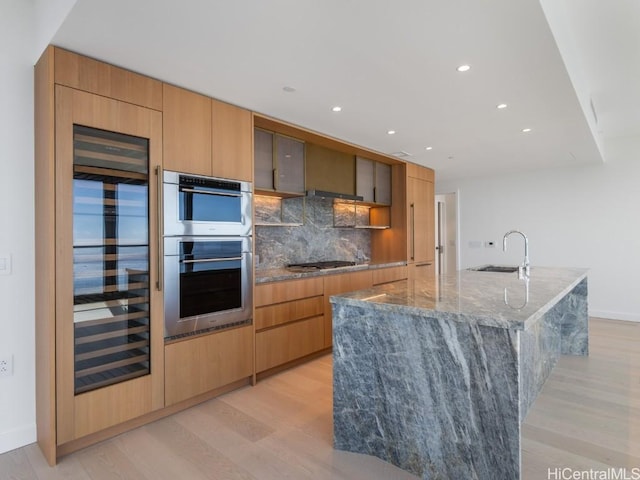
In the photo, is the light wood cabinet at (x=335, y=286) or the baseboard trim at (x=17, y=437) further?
the light wood cabinet at (x=335, y=286)

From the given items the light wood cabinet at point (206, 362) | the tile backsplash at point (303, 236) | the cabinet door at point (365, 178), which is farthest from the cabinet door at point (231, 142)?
the cabinet door at point (365, 178)

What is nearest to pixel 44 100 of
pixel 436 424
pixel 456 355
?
pixel 456 355

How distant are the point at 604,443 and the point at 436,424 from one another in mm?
1218

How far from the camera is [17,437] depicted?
2.25 m

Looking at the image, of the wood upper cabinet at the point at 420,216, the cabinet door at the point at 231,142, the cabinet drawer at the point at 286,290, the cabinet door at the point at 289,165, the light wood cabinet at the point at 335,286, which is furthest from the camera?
the wood upper cabinet at the point at 420,216

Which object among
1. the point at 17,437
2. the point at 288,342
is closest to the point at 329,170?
the point at 288,342

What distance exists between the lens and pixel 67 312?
213 centimetres

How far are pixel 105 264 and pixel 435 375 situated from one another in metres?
2.07

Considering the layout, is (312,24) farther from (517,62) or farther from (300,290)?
(300,290)

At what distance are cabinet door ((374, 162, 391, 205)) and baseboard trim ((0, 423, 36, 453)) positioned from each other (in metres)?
4.14

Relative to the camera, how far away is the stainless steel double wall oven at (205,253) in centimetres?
258

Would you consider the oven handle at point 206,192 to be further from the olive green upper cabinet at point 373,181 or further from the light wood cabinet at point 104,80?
the olive green upper cabinet at point 373,181

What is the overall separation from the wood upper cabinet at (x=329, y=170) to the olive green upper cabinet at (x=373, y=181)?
0.43 feet

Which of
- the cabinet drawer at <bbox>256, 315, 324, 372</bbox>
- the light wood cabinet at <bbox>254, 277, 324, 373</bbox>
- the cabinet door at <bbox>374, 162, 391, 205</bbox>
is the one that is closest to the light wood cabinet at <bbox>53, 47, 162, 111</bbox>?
the light wood cabinet at <bbox>254, 277, 324, 373</bbox>
